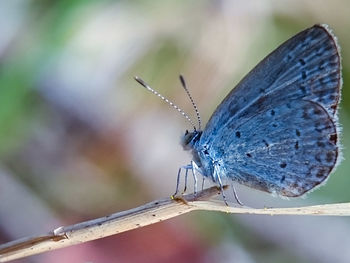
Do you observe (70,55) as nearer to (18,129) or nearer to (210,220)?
(18,129)

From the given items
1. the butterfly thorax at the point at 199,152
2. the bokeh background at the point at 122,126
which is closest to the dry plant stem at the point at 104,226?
the butterfly thorax at the point at 199,152

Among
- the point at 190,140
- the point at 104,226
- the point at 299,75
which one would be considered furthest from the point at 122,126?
the point at 104,226

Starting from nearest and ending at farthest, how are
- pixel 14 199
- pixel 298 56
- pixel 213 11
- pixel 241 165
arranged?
pixel 298 56
pixel 241 165
pixel 14 199
pixel 213 11

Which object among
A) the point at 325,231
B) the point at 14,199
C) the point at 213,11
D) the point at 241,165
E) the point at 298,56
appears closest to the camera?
the point at 298,56

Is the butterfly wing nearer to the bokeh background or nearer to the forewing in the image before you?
the forewing

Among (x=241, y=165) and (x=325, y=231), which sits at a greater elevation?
(x=241, y=165)

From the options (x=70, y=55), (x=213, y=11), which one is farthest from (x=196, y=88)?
(x=70, y=55)
